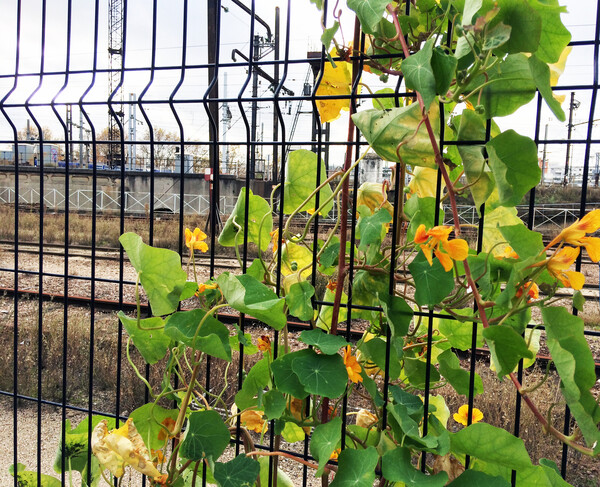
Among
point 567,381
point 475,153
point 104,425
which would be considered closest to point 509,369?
point 567,381

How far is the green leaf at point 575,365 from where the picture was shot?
0.69m

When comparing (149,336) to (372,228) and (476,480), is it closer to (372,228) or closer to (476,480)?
(372,228)

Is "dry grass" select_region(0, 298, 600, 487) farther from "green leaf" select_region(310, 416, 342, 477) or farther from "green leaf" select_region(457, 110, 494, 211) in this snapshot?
"green leaf" select_region(457, 110, 494, 211)

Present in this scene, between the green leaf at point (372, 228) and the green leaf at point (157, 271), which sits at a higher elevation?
the green leaf at point (372, 228)

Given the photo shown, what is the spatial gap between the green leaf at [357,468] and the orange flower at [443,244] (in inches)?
14.2

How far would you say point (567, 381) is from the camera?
2.24ft

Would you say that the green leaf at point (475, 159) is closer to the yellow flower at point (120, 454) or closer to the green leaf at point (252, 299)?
the green leaf at point (252, 299)

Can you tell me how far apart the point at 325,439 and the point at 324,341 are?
18 centimetres

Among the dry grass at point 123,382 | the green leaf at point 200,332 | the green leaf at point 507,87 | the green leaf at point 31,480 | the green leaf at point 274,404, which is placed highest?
the green leaf at point 507,87

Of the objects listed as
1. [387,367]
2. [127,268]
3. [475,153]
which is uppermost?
[475,153]

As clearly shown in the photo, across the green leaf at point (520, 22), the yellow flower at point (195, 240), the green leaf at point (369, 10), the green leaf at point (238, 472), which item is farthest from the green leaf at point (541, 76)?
the green leaf at point (238, 472)

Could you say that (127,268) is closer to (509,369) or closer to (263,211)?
(263,211)

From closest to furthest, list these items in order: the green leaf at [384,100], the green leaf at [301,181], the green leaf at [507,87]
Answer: the green leaf at [507,87]
the green leaf at [384,100]
the green leaf at [301,181]

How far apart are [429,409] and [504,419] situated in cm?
205
